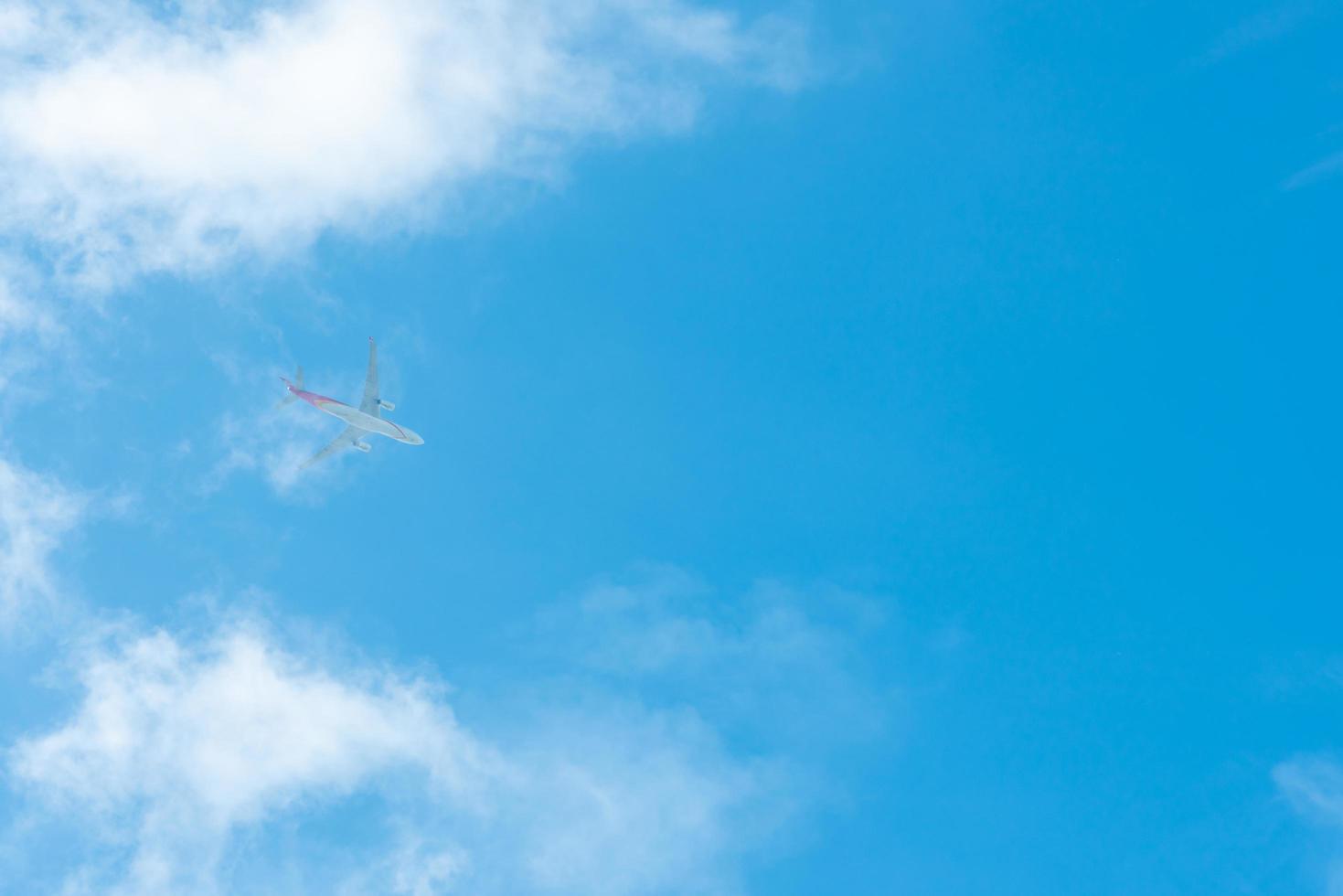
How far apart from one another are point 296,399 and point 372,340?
589 inches

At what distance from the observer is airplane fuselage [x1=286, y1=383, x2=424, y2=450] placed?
632 ft

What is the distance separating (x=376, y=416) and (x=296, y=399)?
11.8 metres

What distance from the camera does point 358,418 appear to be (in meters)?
194

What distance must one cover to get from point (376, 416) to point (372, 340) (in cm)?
1329

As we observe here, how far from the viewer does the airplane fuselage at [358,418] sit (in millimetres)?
192625

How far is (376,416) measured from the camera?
195750mm

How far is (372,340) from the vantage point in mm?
188000

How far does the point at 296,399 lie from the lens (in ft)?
629
